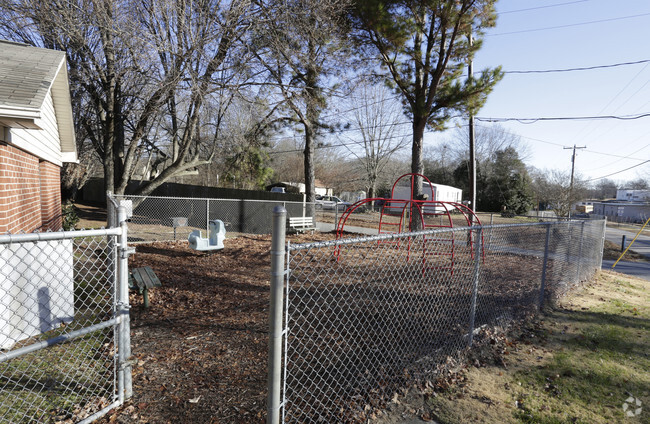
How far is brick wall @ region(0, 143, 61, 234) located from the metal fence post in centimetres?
428

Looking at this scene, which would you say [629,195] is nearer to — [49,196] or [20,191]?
[49,196]

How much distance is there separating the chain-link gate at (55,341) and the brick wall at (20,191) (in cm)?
157

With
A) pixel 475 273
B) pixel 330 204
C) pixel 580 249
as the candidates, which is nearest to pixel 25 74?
pixel 475 273

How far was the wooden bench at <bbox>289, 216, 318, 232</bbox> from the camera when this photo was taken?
1506cm

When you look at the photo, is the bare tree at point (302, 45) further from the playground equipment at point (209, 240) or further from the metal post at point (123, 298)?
the metal post at point (123, 298)

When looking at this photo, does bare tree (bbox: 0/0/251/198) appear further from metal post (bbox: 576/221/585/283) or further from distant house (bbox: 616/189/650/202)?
distant house (bbox: 616/189/650/202)

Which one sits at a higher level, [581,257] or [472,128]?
[472,128]

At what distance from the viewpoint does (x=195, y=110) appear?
41.5ft

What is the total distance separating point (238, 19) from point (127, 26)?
3.28 meters

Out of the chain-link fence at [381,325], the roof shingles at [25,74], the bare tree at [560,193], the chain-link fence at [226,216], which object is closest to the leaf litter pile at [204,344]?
the chain-link fence at [381,325]

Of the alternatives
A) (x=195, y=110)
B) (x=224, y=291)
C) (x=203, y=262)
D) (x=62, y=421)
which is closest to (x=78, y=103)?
(x=195, y=110)

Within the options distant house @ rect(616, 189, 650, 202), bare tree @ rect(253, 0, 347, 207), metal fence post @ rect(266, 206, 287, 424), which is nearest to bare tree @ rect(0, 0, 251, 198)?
bare tree @ rect(253, 0, 347, 207)

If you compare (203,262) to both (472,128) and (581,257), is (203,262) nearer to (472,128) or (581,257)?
(581,257)

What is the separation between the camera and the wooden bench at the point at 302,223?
15.1 metres
